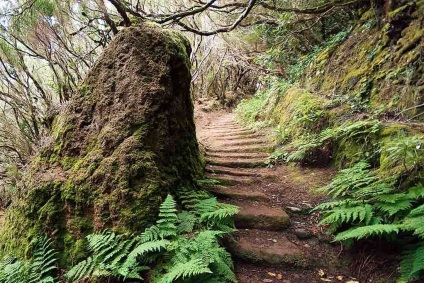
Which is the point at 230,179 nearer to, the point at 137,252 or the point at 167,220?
the point at 167,220

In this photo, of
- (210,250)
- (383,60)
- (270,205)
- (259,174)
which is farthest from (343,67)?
(210,250)

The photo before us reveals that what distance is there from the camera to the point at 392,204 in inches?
126

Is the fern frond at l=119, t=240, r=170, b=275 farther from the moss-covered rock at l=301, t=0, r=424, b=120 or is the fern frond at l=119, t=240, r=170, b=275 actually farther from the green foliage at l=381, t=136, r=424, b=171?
the moss-covered rock at l=301, t=0, r=424, b=120

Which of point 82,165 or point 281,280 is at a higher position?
point 82,165

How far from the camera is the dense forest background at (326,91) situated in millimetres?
3441

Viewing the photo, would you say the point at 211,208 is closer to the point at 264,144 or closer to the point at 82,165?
the point at 82,165

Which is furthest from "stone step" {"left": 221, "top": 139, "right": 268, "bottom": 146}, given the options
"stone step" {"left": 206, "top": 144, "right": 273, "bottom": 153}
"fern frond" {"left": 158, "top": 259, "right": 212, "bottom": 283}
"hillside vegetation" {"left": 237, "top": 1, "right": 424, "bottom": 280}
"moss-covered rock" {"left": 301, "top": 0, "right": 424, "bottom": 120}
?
"fern frond" {"left": 158, "top": 259, "right": 212, "bottom": 283}

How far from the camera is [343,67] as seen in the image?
285 inches

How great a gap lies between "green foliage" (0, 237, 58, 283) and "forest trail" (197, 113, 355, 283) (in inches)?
82.1

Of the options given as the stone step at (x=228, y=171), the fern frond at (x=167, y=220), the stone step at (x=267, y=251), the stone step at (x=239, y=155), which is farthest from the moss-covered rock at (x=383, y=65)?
the fern frond at (x=167, y=220)

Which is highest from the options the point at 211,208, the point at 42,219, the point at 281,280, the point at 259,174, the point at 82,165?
the point at 82,165

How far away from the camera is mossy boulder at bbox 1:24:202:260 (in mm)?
3654

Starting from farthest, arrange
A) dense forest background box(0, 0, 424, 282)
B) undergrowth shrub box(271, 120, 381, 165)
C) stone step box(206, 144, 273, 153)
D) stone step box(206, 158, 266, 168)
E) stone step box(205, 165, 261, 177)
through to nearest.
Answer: stone step box(206, 144, 273, 153), stone step box(206, 158, 266, 168), stone step box(205, 165, 261, 177), undergrowth shrub box(271, 120, 381, 165), dense forest background box(0, 0, 424, 282)

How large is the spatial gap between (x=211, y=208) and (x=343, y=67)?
5377 millimetres
